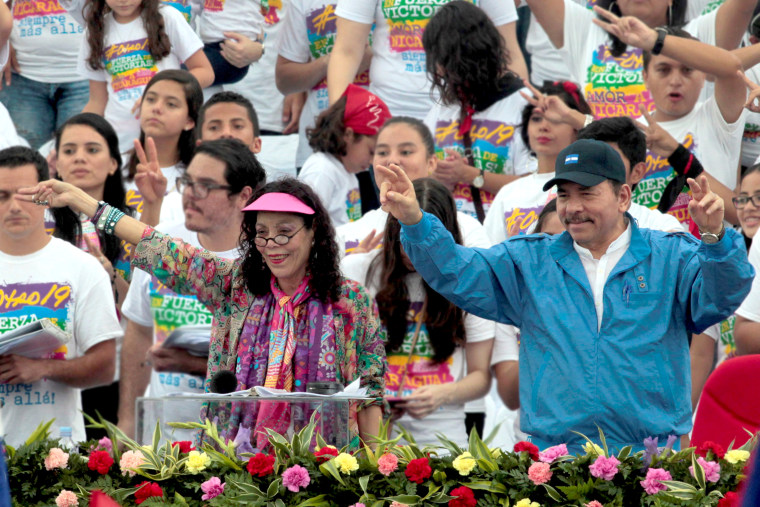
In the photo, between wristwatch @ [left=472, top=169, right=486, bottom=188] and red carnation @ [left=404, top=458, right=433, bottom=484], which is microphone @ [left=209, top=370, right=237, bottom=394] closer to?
red carnation @ [left=404, top=458, right=433, bottom=484]

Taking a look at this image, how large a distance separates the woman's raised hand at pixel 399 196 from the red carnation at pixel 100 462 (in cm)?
123

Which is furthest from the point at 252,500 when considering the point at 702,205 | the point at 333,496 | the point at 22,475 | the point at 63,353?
the point at 63,353

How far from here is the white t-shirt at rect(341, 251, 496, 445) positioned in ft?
16.3

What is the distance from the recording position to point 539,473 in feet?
10.7

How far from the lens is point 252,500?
328 cm

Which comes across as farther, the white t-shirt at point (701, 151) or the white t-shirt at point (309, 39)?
the white t-shirt at point (309, 39)

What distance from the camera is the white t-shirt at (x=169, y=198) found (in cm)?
604

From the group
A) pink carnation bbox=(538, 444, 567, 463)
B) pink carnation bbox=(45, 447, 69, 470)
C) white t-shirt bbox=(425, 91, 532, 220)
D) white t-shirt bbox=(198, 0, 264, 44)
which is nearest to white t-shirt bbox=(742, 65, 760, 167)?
white t-shirt bbox=(425, 91, 532, 220)

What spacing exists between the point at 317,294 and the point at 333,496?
3.40 ft

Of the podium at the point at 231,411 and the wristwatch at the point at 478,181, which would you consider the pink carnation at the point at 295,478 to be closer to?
the podium at the point at 231,411

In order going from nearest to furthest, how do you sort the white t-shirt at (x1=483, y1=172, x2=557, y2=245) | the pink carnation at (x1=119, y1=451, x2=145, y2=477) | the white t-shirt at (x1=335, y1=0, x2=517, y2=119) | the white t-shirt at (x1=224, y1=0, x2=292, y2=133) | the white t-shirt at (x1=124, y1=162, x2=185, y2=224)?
the pink carnation at (x1=119, y1=451, x2=145, y2=477) → the white t-shirt at (x1=483, y1=172, x2=557, y2=245) → the white t-shirt at (x1=124, y1=162, x2=185, y2=224) → the white t-shirt at (x1=335, y1=0, x2=517, y2=119) → the white t-shirt at (x1=224, y1=0, x2=292, y2=133)

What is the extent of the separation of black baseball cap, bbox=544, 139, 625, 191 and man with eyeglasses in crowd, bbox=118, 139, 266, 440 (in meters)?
1.58

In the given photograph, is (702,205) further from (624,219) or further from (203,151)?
(203,151)

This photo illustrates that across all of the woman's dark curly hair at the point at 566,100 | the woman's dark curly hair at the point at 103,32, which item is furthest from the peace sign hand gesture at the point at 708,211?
the woman's dark curly hair at the point at 103,32
